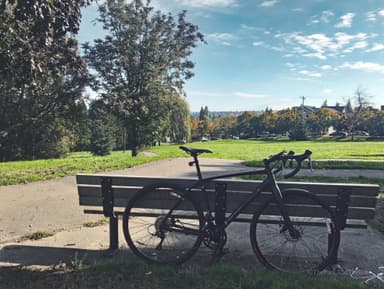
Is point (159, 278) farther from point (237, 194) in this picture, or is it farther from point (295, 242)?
point (295, 242)

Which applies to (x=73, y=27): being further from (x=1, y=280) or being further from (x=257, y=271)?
(x=257, y=271)

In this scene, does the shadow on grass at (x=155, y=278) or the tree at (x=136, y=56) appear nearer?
the shadow on grass at (x=155, y=278)

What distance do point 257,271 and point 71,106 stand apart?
23.6 m

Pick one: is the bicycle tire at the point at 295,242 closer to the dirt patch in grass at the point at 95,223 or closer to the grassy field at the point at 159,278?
the grassy field at the point at 159,278

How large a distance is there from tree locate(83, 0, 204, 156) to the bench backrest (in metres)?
17.5

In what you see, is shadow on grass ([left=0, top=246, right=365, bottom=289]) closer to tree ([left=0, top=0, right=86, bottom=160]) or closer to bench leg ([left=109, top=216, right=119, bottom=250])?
bench leg ([left=109, top=216, right=119, bottom=250])

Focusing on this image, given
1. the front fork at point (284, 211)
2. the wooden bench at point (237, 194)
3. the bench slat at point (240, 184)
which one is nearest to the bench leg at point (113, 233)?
the wooden bench at point (237, 194)

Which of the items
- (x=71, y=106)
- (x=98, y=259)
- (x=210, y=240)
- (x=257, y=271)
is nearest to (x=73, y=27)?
(x=98, y=259)

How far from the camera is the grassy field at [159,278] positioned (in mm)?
2863

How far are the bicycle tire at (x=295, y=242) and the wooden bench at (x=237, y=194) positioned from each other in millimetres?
89

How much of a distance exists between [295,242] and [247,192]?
739 millimetres

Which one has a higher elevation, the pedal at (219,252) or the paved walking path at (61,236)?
the pedal at (219,252)

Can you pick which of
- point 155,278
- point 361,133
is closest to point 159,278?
point 155,278

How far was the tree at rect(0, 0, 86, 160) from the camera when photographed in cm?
447
